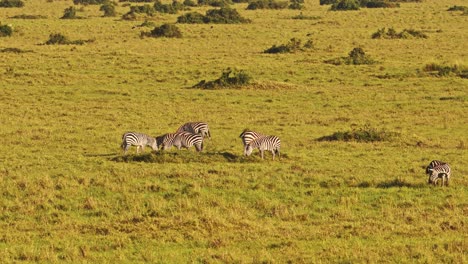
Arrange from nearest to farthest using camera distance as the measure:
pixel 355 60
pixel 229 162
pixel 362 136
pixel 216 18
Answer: pixel 229 162 → pixel 362 136 → pixel 355 60 → pixel 216 18

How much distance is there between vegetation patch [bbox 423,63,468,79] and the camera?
35516mm

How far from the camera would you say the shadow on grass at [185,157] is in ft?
61.1

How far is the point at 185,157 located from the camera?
1873 cm

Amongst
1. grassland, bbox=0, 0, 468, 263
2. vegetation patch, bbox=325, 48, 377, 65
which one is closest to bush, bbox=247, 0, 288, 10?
grassland, bbox=0, 0, 468, 263

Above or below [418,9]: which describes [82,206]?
below

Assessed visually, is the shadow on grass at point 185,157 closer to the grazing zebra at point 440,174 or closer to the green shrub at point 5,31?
the grazing zebra at point 440,174

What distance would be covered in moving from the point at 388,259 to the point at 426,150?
995 cm

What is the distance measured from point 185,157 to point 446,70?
19975 millimetres

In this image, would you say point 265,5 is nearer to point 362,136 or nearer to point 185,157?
point 362,136

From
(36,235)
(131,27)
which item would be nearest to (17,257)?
(36,235)

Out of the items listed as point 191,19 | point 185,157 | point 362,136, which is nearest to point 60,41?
point 191,19

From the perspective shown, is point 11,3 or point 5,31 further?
point 11,3

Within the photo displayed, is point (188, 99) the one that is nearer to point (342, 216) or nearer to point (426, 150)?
point (426, 150)

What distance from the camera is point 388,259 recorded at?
1114 centimetres
